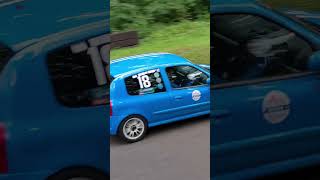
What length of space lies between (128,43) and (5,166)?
919 mm

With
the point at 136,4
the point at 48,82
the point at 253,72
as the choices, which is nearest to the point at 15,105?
the point at 48,82

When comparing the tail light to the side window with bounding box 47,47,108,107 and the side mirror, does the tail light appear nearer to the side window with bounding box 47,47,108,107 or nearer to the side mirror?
the side window with bounding box 47,47,108,107

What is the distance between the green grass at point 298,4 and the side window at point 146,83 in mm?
882

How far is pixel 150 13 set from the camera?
2602 millimetres

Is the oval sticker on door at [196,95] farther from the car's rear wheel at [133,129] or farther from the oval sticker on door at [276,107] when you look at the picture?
the oval sticker on door at [276,107]

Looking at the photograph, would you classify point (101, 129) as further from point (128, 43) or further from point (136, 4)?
point (136, 4)

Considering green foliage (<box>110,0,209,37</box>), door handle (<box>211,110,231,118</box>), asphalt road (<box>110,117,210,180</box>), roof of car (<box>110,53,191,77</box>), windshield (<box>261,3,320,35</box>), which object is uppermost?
green foliage (<box>110,0,209,37</box>)

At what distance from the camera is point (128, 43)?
2527 millimetres

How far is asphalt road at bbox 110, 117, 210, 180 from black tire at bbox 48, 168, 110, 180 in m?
0.07

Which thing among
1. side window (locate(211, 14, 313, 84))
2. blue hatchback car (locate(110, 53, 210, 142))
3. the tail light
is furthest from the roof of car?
the tail light

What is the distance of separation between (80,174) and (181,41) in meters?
0.94

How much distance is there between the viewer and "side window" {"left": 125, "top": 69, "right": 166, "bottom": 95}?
2545mm

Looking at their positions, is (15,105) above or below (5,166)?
above

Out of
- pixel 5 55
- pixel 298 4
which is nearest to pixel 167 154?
pixel 5 55
